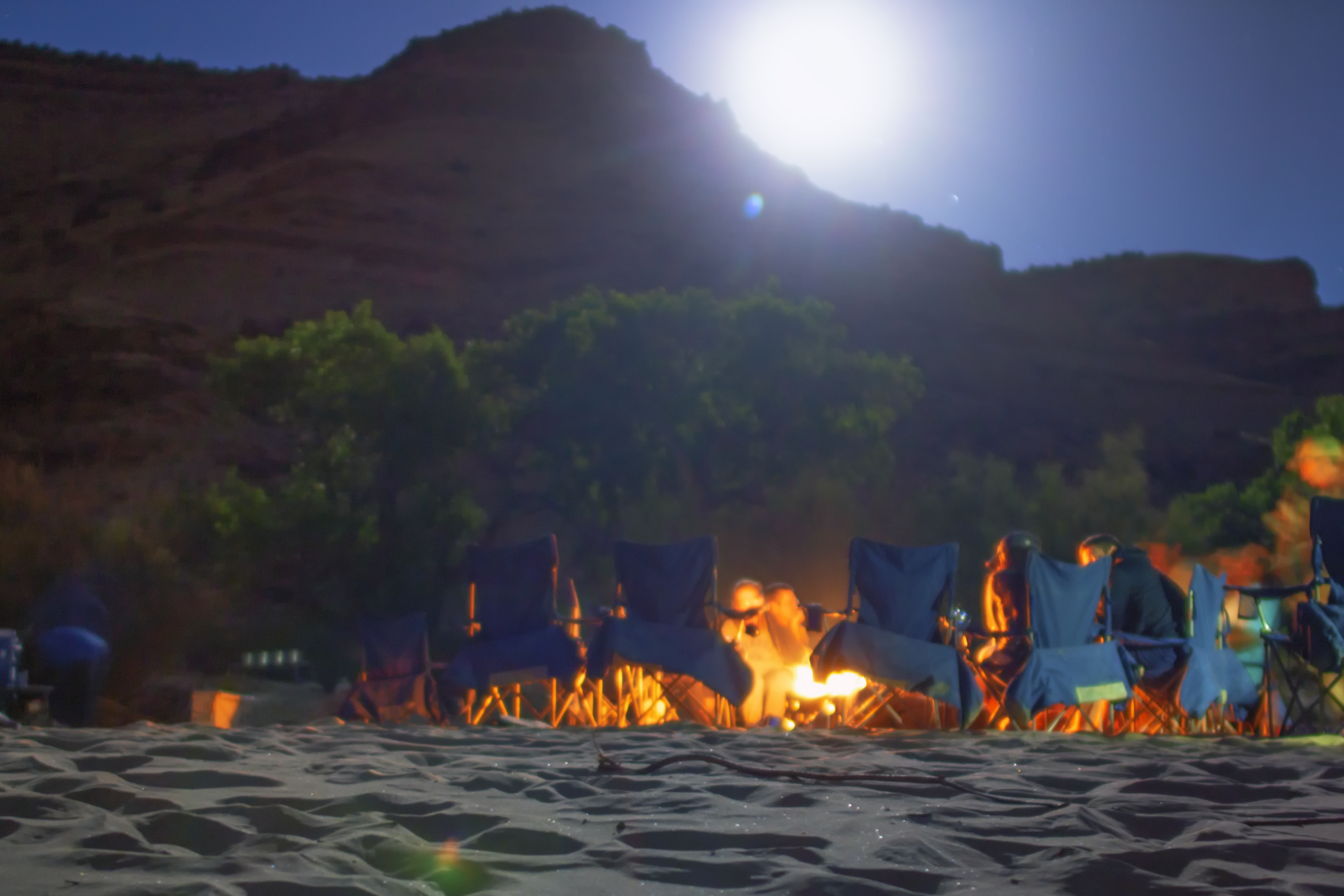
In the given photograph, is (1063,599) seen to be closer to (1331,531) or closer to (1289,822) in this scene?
(1331,531)

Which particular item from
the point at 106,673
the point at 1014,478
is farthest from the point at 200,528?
the point at 1014,478

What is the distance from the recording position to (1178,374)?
42219 mm

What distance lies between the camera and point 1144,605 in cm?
604

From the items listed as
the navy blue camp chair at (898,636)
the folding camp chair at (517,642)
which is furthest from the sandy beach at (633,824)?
the folding camp chair at (517,642)

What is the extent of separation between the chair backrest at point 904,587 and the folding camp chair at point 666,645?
2.84 ft

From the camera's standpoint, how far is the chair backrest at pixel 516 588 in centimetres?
669

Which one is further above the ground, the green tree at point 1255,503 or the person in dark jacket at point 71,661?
the green tree at point 1255,503

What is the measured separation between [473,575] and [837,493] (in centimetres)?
1040

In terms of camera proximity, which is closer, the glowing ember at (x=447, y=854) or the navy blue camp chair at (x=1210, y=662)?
the glowing ember at (x=447, y=854)

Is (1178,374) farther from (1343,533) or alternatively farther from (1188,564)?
(1343,533)

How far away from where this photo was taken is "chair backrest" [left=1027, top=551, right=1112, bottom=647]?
17.6 ft

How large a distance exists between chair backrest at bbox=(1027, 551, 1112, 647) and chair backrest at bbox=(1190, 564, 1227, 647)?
2.08 ft

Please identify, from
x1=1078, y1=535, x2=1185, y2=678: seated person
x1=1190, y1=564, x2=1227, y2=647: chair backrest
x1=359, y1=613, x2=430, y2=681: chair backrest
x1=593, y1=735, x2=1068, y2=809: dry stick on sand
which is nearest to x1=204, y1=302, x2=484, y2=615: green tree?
x1=359, y1=613, x2=430, y2=681: chair backrest

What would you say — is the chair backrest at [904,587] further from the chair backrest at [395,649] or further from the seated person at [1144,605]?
the chair backrest at [395,649]
